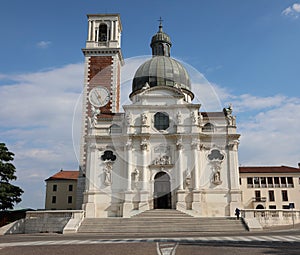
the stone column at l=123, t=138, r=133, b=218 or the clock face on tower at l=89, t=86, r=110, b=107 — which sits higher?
the clock face on tower at l=89, t=86, r=110, b=107

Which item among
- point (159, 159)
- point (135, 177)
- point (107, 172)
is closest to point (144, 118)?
point (159, 159)

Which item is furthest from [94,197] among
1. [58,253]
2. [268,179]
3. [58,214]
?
[268,179]

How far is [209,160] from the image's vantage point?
37.8 m

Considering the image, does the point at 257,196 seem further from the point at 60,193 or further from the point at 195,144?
the point at 60,193

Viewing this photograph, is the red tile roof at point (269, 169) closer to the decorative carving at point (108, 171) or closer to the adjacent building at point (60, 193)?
the decorative carving at point (108, 171)

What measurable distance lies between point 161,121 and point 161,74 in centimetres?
748

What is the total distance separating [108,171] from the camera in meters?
37.4

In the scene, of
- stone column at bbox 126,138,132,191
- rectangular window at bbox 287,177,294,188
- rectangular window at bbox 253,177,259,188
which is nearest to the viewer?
stone column at bbox 126,138,132,191

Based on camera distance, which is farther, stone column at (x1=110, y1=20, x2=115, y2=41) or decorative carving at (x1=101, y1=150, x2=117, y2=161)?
stone column at (x1=110, y1=20, x2=115, y2=41)

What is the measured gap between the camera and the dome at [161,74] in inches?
1693

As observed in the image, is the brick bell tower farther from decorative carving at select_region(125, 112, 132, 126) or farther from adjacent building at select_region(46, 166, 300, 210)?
adjacent building at select_region(46, 166, 300, 210)

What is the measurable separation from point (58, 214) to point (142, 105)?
588 inches

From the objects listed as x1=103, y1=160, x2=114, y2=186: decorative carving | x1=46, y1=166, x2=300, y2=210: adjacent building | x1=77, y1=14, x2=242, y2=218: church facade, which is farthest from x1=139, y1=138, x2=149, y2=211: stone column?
x1=46, y1=166, x2=300, y2=210: adjacent building

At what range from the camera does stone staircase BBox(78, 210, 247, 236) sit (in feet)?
92.1
